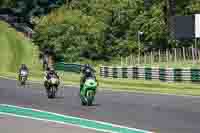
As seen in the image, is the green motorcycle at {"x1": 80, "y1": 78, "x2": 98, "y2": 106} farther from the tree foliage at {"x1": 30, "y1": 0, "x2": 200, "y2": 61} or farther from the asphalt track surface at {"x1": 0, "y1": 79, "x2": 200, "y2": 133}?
the tree foliage at {"x1": 30, "y1": 0, "x2": 200, "y2": 61}

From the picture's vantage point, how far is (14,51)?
92.1m

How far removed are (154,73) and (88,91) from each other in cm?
2246

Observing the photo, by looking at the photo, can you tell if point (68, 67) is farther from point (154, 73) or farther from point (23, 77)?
point (23, 77)

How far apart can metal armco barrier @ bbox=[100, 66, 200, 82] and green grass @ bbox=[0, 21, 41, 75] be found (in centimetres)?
1923

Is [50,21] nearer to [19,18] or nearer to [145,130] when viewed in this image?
[19,18]

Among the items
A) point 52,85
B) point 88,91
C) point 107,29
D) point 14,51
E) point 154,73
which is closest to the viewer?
point 88,91

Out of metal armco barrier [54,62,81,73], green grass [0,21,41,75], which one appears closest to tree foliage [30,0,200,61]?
green grass [0,21,41,75]

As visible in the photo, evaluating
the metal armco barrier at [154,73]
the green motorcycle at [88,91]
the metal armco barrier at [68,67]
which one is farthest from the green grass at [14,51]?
the green motorcycle at [88,91]

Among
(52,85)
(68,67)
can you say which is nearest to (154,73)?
(52,85)

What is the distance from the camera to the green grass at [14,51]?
7849 cm

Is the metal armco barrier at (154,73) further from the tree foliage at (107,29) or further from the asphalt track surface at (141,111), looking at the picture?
the tree foliage at (107,29)

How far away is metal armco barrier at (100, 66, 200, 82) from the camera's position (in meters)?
42.0

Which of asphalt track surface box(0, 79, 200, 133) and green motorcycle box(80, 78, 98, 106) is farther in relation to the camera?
green motorcycle box(80, 78, 98, 106)

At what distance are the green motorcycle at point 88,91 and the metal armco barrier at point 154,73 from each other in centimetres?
1698
